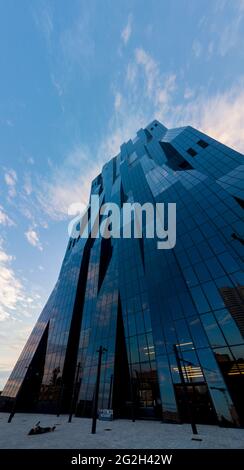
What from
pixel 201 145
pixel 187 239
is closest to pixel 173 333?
pixel 187 239

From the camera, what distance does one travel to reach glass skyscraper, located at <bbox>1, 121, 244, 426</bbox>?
20.0 meters

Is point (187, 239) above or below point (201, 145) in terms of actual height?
below

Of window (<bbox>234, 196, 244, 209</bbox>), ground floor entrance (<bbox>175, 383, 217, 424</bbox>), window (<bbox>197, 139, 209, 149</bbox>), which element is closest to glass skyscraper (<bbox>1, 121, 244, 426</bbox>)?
ground floor entrance (<bbox>175, 383, 217, 424</bbox>)

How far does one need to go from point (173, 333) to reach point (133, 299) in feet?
30.1

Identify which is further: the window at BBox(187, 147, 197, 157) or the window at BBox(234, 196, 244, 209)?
the window at BBox(187, 147, 197, 157)

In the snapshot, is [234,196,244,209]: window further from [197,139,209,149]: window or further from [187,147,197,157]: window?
[197,139,209,149]: window

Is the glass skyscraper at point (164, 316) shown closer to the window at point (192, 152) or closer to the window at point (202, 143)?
the window at point (192, 152)

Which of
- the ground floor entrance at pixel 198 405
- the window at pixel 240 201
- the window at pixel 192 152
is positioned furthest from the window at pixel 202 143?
the ground floor entrance at pixel 198 405

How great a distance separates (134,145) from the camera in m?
70.1

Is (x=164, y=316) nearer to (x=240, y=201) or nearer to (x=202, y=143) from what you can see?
(x=240, y=201)

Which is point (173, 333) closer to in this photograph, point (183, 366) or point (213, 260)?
point (183, 366)

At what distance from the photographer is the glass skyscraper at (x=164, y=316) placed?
1995 cm

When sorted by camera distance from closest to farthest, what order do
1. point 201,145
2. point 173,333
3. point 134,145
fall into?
point 173,333 → point 201,145 → point 134,145
